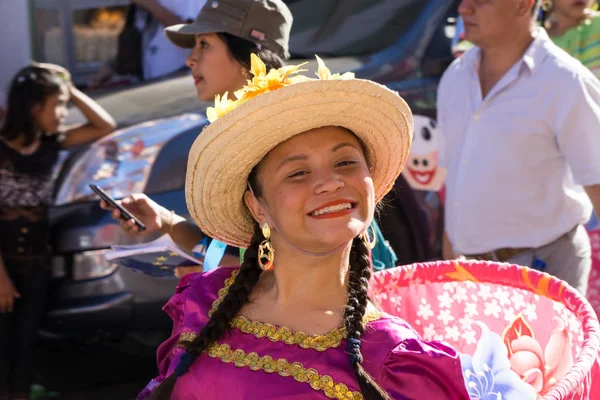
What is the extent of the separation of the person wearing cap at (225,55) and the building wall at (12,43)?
268cm

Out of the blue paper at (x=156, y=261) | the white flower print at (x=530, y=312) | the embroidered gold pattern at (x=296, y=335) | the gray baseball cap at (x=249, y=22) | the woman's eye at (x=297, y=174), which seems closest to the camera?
the embroidered gold pattern at (x=296, y=335)

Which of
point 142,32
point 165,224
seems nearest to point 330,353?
point 165,224

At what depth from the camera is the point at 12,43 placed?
573 cm

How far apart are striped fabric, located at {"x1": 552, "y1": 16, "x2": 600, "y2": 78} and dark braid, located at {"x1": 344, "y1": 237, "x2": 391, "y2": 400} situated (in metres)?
3.09

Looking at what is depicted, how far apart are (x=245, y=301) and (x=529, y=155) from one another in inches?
64.8

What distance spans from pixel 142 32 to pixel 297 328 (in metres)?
4.55

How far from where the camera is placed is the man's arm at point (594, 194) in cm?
342

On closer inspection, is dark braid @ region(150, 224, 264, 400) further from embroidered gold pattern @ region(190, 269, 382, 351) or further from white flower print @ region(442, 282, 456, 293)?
white flower print @ region(442, 282, 456, 293)

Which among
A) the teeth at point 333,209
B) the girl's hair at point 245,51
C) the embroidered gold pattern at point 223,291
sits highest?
the teeth at point 333,209

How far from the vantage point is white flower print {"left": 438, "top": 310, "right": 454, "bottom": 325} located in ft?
9.31

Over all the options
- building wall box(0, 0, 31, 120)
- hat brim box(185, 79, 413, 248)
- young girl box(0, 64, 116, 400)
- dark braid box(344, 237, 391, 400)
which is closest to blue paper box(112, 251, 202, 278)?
hat brim box(185, 79, 413, 248)

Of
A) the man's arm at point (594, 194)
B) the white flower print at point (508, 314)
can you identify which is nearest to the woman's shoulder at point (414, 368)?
the white flower print at point (508, 314)

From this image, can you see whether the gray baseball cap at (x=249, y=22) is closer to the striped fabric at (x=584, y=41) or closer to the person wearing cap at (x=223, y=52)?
the person wearing cap at (x=223, y=52)

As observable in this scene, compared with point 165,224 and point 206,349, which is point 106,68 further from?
point 206,349
